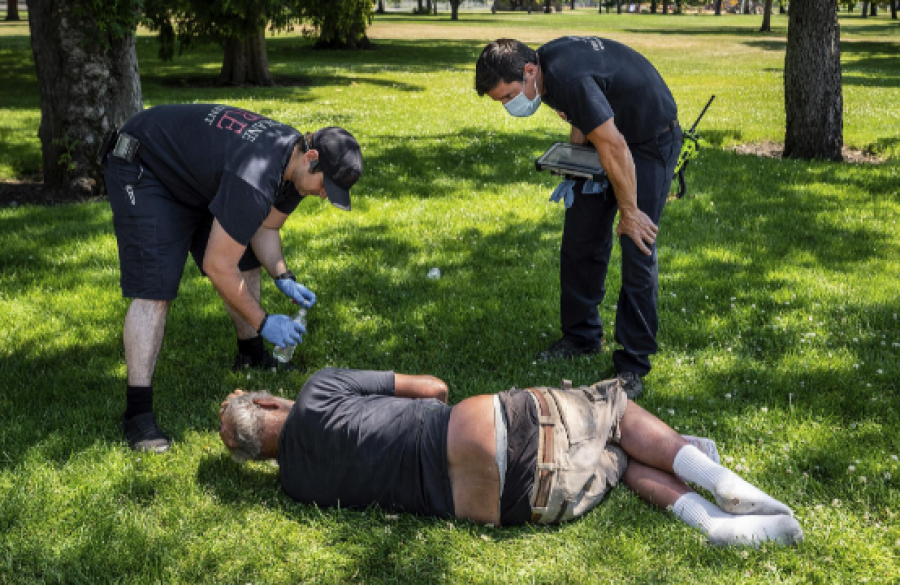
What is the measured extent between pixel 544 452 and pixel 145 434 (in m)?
2.17

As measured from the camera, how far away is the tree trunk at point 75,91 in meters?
8.03

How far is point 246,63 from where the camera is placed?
60.0 feet

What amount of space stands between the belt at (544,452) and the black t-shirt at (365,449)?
0.39 meters

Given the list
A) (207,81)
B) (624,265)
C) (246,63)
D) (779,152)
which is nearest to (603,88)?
(624,265)

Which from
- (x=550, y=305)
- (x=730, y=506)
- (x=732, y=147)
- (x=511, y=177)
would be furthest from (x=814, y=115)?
(x=730, y=506)

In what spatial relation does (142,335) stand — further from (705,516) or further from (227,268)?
(705,516)

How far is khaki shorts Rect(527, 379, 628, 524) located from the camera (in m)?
3.14

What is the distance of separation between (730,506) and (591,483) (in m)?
0.56

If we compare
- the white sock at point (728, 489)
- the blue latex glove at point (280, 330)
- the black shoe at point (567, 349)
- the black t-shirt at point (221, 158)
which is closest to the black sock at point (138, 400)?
the blue latex glove at point (280, 330)

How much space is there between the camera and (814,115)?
9.70 metres

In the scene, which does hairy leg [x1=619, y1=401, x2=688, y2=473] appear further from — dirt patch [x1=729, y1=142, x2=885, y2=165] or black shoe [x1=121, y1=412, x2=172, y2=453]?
dirt patch [x1=729, y1=142, x2=885, y2=165]

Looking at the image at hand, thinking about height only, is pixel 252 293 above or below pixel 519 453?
above

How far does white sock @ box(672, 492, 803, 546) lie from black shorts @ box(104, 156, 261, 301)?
111 inches

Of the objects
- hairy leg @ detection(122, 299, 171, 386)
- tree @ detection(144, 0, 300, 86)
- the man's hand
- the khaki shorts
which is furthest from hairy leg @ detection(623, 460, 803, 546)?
tree @ detection(144, 0, 300, 86)
